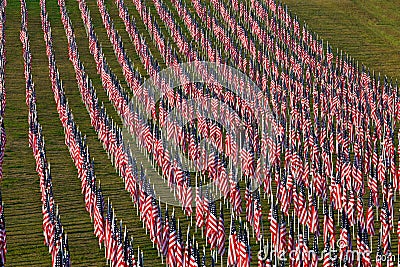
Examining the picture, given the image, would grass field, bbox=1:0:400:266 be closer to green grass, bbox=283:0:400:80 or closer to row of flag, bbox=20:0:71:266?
green grass, bbox=283:0:400:80

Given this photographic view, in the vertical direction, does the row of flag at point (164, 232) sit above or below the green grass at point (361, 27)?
below

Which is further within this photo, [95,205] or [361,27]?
[361,27]

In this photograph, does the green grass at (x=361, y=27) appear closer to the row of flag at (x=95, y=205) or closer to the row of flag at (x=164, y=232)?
the row of flag at (x=95, y=205)

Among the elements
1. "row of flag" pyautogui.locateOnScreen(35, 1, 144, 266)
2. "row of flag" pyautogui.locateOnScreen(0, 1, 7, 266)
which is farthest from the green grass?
"row of flag" pyautogui.locateOnScreen(0, 1, 7, 266)

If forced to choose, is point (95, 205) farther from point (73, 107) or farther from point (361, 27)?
point (361, 27)

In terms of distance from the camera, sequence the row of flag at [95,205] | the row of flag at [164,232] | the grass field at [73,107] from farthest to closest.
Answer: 1. the grass field at [73,107]
2. the row of flag at [95,205]
3. the row of flag at [164,232]

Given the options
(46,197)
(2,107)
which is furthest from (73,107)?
(46,197)

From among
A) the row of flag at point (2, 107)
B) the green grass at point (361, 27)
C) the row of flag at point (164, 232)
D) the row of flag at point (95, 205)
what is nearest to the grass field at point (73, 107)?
the green grass at point (361, 27)

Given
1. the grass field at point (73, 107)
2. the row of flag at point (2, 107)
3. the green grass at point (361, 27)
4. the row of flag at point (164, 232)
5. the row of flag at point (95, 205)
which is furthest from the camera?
the green grass at point (361, 27)
